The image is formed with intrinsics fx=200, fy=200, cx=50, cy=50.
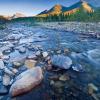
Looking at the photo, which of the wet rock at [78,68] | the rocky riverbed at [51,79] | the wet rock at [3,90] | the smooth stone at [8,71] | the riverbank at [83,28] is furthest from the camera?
the riverbank at [83,28]

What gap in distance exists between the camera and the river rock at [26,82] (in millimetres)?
5047

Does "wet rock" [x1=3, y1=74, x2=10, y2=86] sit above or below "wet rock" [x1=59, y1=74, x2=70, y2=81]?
above

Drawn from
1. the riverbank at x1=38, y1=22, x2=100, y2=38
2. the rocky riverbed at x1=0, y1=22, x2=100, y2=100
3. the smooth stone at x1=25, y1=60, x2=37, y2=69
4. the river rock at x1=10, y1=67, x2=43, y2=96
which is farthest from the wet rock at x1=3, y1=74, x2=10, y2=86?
the riverbank at x1=38, y1=22, x2=100, y2=38

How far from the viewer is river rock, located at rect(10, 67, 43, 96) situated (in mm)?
5047

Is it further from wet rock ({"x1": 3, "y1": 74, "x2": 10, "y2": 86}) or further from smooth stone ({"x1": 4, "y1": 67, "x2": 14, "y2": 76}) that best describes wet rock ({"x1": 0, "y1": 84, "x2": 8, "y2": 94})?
smooth stone ({"x1": 4, "y1": 67, "x2": 14, "y2": 76})

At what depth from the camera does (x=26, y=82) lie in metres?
5.33

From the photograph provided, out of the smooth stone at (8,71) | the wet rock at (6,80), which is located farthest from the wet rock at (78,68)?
the wet rock at (6,80)

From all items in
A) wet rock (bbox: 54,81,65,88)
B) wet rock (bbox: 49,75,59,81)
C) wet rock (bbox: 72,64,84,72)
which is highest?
wet rock (bbox: 54,81,65,88)

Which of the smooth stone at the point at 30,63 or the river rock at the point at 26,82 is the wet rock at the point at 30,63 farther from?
the river rock at the point at 26,82

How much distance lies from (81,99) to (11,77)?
7.95 feet

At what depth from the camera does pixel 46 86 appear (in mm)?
5469

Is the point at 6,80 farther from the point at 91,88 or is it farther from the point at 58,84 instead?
the point at 91,88

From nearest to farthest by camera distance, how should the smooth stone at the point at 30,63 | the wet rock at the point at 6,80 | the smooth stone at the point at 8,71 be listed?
the wet rock at the point at 6,80 < the smooth stone at the point at 8,71 < the smooth stone at the point at 30,63

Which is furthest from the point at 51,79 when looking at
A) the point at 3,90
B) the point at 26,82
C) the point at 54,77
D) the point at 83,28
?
the point at 83,28
